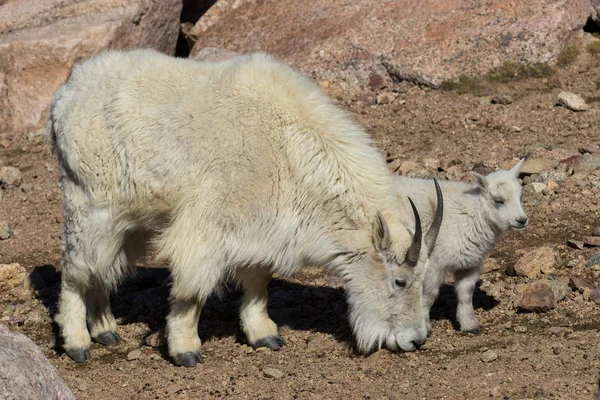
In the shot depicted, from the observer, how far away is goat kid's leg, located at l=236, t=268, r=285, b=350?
311 inches

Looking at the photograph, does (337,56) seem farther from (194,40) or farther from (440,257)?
(440,257)

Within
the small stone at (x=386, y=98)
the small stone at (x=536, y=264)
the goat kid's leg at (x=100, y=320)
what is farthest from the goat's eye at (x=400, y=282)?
the small stone at (x=386, y=98)

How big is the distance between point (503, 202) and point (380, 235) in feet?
4.97

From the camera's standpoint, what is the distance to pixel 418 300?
729 centimetres

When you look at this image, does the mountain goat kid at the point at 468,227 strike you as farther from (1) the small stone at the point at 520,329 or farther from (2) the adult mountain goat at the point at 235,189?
(2) the adult mountain goat at the point at 235,189

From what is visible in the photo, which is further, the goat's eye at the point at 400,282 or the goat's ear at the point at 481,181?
the goat's ear at the point at 481,181

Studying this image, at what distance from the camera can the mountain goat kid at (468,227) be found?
7.91m

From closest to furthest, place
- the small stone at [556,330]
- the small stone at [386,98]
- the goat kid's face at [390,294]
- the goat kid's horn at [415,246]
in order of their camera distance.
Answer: the goat kid's horn at [415,246]
the goat kid's face at [390,294]
the small stone at [556,330]
the small stone at [386,98]

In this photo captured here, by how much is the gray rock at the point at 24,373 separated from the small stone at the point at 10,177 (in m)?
6.89

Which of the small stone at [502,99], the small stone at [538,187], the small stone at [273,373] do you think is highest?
the small stone at [502,99]

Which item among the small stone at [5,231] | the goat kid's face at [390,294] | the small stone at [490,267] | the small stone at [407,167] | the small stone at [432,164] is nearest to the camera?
the goat kid's face at [390,294]

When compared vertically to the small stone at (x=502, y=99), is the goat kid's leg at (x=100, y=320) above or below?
below

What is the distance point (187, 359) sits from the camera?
756 cm

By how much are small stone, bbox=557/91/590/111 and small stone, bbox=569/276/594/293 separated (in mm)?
4290
